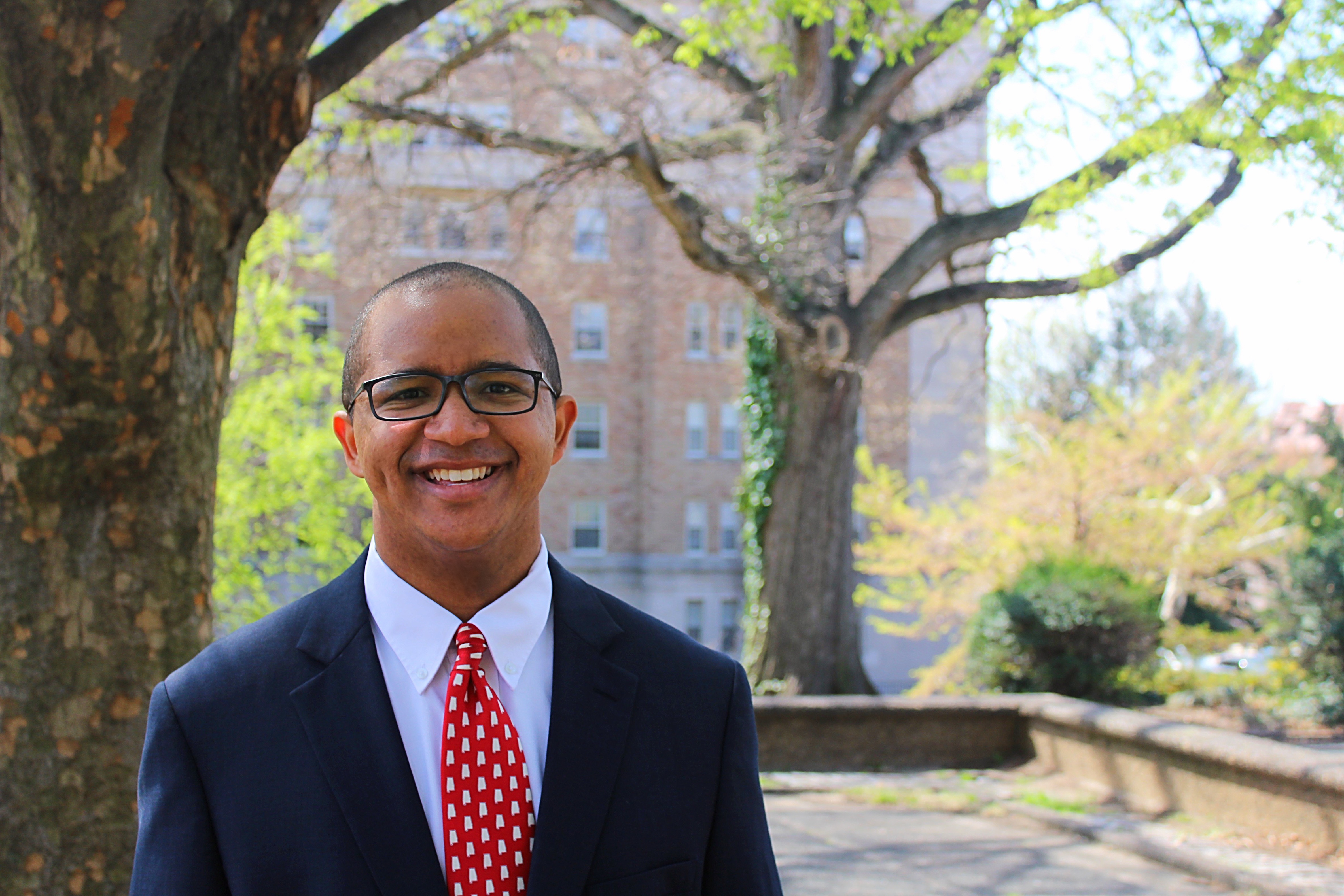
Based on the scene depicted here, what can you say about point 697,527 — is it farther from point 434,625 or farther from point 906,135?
point 434,625

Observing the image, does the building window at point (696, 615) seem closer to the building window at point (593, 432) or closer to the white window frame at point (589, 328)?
the building window at point (593, 432)

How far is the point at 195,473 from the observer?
4.01m

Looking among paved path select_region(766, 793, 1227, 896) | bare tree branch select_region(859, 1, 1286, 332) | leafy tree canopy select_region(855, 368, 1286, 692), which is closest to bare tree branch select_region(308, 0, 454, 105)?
paved path select_region(766, 793, 1227, 896)

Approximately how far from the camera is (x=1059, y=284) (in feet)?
41.0

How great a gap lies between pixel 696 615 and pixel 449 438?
114 feet

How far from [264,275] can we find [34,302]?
17061 mm

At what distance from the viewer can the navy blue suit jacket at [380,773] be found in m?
1.72

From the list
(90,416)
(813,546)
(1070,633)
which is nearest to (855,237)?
(813,546)

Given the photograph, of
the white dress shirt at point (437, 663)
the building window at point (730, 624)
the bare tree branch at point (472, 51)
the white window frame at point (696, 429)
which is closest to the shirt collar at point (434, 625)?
the white dress shirt at point (437, 663)

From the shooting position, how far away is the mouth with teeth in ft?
6.13

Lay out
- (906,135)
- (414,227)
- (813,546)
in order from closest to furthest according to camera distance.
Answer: (813,546)
(906,135)
(414,227)

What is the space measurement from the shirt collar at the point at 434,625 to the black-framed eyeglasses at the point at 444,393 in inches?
10.2

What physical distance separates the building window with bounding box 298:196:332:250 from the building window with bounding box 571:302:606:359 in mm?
8086

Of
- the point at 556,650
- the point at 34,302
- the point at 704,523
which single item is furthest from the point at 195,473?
the point at 704,523
